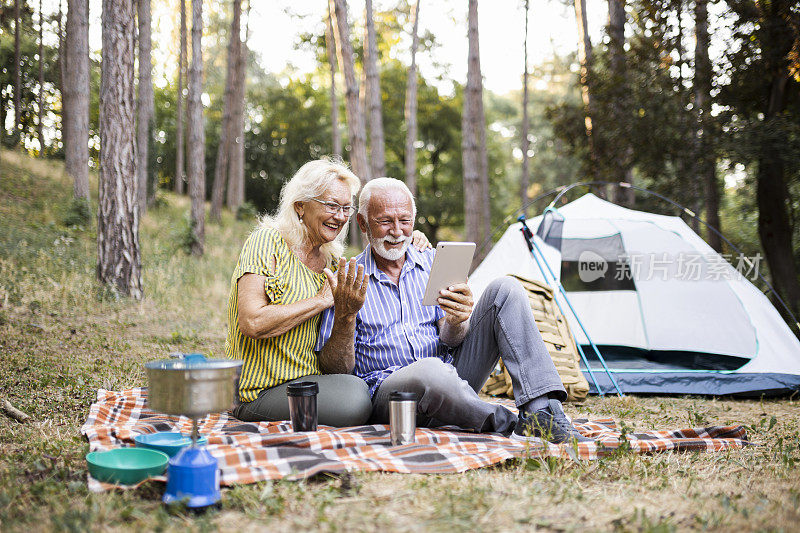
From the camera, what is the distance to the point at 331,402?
2.72 metres

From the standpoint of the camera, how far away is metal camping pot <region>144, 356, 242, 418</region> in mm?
1818

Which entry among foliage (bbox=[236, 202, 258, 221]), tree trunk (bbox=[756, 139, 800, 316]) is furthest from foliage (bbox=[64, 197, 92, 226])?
tree trunk (bbox=[756, 139, 800, 316])

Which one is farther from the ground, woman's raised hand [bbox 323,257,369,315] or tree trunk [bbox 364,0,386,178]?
tree trunk [bbox 364,0,386,178]

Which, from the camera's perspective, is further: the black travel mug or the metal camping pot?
the black travel mug

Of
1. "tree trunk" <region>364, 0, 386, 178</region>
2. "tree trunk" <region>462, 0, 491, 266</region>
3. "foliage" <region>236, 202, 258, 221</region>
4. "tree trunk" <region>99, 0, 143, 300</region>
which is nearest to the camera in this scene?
"tree trunk" <region>99, 0, 143, 300</region>

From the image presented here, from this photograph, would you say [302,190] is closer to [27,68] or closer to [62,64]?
[62,64]

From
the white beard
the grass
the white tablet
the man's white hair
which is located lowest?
the grass

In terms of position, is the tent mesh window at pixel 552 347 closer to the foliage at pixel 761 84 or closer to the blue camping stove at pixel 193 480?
the blue camping stove at pixel 193 480

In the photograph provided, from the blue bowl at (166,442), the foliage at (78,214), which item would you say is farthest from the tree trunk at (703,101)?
the foliage at (78,214)

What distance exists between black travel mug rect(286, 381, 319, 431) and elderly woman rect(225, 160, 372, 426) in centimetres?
13

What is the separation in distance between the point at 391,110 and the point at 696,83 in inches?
573

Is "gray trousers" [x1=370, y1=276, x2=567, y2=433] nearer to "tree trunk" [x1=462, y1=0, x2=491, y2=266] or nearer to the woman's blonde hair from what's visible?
the woman's blonde hair

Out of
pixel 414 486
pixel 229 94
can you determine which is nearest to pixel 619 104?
pixel 414 486

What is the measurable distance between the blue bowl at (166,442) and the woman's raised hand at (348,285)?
0.72 metres
